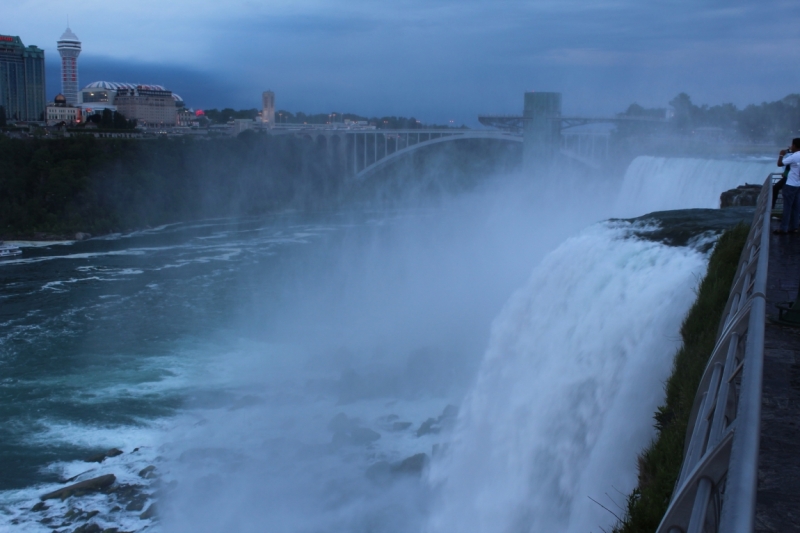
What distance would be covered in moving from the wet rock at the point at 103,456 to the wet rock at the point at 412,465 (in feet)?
10.2

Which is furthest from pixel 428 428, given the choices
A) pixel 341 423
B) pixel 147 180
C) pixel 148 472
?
pixel 147 180

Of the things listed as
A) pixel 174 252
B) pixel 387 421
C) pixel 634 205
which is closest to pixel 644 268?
pixel 387 421

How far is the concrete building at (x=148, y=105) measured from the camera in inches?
2303

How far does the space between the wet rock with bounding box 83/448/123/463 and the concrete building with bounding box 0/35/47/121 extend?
6807cm

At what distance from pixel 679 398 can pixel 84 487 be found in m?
5.95

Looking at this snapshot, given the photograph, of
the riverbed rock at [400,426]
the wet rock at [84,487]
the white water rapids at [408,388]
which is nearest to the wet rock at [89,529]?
the white water rapids at [408,388]

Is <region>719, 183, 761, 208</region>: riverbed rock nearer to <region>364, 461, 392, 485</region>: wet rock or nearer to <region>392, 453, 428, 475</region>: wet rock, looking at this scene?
<region>392, 453, 428, 475</region>: wet rock

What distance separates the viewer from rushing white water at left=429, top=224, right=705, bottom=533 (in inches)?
141

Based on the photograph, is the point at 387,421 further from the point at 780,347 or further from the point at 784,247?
the point at 780,347

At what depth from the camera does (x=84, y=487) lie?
6.62 metres

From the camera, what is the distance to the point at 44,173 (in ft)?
82.1

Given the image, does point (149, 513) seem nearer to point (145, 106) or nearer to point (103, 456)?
point (103, 456)

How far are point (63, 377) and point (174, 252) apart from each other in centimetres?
998

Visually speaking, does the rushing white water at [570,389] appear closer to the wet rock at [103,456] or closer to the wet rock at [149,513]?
the wet rock at [149,513]
